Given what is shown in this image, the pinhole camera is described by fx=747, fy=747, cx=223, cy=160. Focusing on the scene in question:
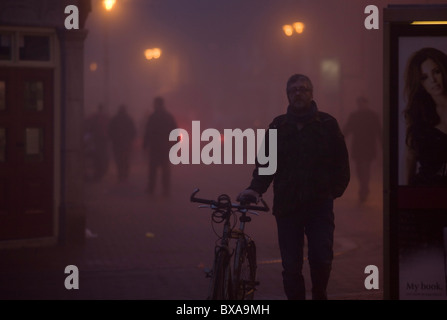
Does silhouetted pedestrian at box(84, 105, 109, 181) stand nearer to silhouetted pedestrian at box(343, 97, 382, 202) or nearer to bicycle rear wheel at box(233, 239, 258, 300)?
silhouetted pedestrian at box(343, 97, 382, 202)

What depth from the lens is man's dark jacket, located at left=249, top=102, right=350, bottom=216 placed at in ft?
19.1

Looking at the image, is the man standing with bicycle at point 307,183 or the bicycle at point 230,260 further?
the man standing with bicycle at point 307,183

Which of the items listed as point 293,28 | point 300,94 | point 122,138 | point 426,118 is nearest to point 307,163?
point 300,94

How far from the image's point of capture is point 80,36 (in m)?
10.4

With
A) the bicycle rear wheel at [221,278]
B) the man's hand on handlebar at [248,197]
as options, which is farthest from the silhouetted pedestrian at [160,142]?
the bicycle rear wheel at [221,278]

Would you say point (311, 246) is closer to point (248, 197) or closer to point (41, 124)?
point (248, 197)

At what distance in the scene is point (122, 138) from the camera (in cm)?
2056

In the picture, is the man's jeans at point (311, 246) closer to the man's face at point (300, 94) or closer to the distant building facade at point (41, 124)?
the man's face at point (300, 94)

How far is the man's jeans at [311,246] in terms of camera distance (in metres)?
5.79

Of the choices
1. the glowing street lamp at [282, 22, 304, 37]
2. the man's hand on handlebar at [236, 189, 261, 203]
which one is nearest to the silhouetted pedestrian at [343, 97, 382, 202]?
the glowing street lamp at [282, 22, 304, 37]

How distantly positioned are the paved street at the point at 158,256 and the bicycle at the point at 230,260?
1.54 metres

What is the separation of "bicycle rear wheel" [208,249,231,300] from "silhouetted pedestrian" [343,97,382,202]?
32.8ft

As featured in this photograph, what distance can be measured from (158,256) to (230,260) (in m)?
4.36
